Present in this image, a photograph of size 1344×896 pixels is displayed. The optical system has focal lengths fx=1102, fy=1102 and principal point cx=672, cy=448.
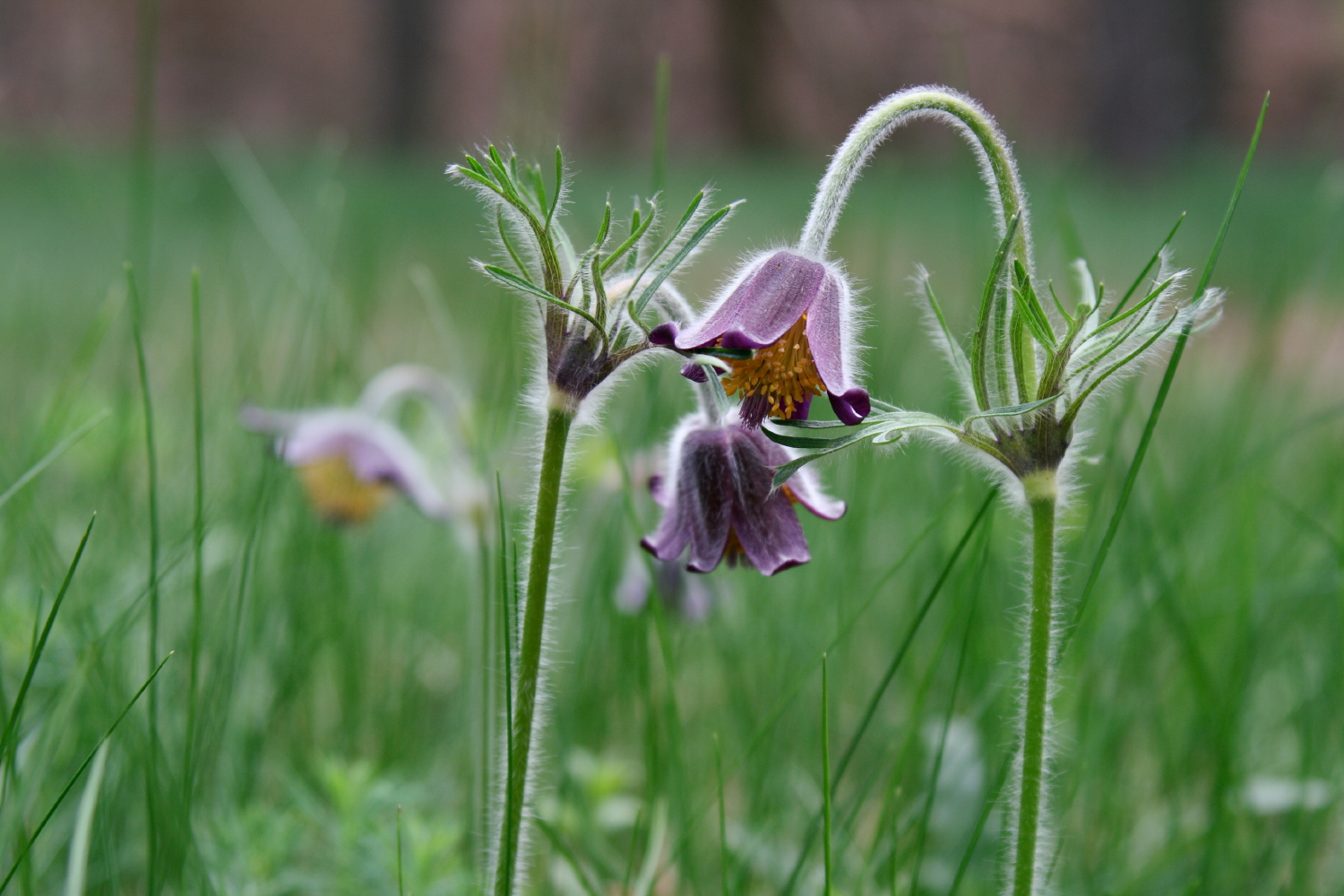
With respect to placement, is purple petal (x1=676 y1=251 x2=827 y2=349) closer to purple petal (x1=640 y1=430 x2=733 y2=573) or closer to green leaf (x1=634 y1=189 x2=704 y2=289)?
green leaf (x1=634 y1=189 x2=704 y2=289)

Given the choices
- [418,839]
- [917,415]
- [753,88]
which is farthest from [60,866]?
[753,88]

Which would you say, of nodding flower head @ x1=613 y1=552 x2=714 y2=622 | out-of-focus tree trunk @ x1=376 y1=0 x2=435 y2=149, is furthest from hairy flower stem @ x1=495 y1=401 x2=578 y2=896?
out-of-focus tree trunk @ x1=376 y1=0 x2=435 y2=149

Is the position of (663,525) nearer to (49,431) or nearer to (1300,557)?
(49,431)

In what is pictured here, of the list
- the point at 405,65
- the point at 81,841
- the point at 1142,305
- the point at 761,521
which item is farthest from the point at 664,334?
the point at 405,65

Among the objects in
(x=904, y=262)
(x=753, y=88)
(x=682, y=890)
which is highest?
(x=753, y=88)

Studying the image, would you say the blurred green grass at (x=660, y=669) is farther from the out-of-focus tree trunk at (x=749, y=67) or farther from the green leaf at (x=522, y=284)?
the out-of-focus tree trunk at (x=749, y=67)

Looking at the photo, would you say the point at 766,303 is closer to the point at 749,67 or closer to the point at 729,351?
the point at 729,351

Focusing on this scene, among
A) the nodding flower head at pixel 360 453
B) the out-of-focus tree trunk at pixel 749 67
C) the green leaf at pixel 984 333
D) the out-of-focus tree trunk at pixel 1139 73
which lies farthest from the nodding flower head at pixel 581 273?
the out-of-focus tree trunk at pixel 749 67
